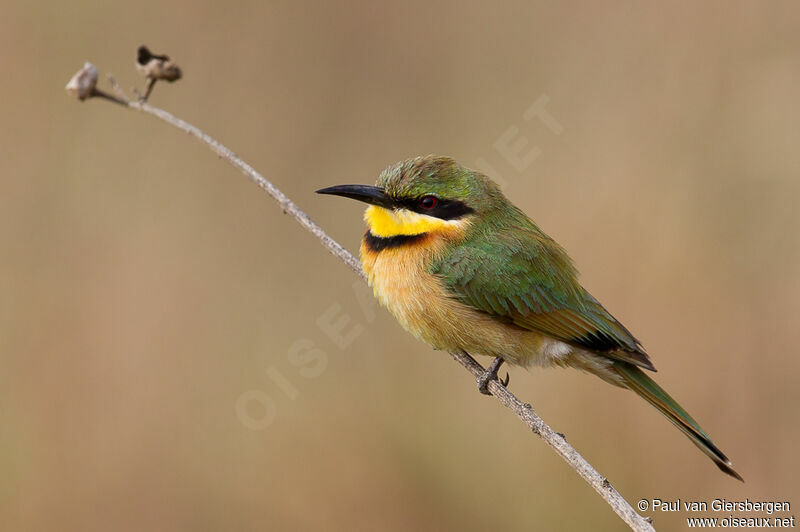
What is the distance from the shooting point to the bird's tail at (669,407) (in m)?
2.72

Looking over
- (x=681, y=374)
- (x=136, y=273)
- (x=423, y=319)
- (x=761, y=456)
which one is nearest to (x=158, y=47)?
(x=136, y=273)

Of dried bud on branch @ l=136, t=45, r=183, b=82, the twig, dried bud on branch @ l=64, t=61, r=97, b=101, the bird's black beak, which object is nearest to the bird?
the bird's black beak

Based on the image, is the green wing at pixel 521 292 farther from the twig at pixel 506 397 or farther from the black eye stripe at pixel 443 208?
the twig at pixel 506 397

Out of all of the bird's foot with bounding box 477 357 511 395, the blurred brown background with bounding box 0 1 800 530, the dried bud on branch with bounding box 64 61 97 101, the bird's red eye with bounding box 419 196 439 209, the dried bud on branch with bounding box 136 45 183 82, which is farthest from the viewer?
the blurred brown background with bounding box 0 1 800 530

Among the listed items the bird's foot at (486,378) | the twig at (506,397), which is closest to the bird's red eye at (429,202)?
the twig at (506,397)

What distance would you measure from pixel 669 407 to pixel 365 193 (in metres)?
1.31

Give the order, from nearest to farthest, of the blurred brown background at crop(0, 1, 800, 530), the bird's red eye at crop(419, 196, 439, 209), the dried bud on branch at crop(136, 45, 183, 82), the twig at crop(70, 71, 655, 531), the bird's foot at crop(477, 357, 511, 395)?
the twig at crop(70, 71, 655, 531) < the dried bud on branch at crop(136, 45, 183, 82) < the bird's foot at crop(477, 357, 511, 395) < the bird's red eye at crop(419, 196, 439, 209) < the blurred brown background at crop(0, 1, 800, 530)

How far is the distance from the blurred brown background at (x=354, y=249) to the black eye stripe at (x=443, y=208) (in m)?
1.05

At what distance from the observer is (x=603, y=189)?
3.99 m

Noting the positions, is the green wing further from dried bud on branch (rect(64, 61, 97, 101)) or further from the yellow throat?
dried bud on branch (rect(64, 61, 97, 101))

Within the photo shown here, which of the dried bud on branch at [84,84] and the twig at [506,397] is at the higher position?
the dried bud on branch at [84,84]

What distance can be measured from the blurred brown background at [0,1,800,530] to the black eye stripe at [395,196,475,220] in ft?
3.46

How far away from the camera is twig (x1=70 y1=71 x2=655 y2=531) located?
2.07m

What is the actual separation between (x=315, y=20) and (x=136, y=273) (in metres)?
1.68
